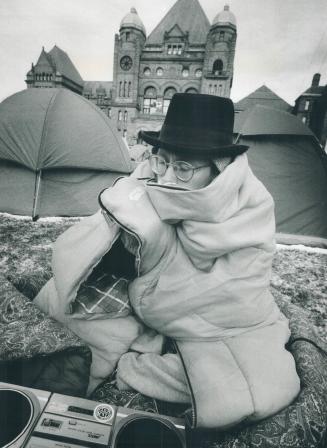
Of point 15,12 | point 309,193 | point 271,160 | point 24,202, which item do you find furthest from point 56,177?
point 309,193

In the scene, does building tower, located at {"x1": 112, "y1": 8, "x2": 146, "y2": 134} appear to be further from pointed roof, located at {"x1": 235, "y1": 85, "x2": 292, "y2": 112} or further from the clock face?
pointed roof, located at {"x1": 235, "y1": 85, "x2": 292, "y2": 112}

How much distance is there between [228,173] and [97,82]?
114ft

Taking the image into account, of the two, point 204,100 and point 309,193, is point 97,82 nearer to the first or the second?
point 309,193

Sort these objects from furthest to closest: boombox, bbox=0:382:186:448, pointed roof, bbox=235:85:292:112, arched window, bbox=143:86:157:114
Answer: arched window, bbox=143:86:157:114 < pointed roof, bbox=235:85:292:112 < boombox, bbox=0:382:186:448

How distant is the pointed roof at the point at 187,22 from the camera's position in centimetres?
2452

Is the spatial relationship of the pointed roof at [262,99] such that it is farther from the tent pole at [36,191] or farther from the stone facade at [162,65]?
the tent pole at [36,191]

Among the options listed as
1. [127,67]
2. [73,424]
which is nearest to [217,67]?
[127,67]

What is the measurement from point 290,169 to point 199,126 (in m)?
3.83

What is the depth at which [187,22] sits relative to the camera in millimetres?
24891

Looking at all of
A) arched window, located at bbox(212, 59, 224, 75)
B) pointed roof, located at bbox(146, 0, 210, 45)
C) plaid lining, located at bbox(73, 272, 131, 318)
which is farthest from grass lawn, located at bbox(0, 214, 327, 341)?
pointed roof, located at bbox(146, 0, 210, 45)

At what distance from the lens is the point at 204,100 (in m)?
1.08

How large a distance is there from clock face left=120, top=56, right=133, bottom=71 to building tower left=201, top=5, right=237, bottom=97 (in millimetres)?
6877

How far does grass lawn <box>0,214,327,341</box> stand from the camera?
8.39 ft

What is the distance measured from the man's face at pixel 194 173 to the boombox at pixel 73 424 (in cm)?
74
